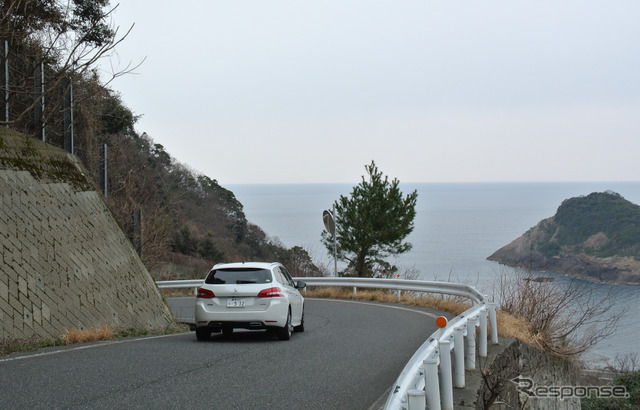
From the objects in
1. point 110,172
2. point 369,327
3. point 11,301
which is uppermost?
point 110,172

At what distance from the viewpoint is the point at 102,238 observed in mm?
15312

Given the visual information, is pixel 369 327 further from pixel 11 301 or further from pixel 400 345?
pixel 11 301

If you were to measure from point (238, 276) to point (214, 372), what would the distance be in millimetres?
4315

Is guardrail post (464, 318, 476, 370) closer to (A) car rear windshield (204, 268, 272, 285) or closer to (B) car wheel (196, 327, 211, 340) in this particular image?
(A) car rear windshield (204, 268, 272, 285)

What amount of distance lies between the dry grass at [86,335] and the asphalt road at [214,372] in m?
0.50

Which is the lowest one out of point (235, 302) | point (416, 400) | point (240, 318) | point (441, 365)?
point (240, 318)

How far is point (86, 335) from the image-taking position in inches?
473

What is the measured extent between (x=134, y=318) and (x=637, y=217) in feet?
242

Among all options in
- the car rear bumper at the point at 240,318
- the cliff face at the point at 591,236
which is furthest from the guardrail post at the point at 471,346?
the cliff face at the point at 591,236

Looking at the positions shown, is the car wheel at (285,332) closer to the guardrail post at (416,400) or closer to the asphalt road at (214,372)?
the asphalt road at (214,372)

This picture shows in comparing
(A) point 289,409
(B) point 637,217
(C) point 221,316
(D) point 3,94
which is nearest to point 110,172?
(D) point 3,94

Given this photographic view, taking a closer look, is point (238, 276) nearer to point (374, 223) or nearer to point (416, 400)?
point (416, 400)

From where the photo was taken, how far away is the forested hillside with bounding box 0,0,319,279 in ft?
52.0

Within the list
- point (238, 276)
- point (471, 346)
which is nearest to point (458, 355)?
point (471, 346)
